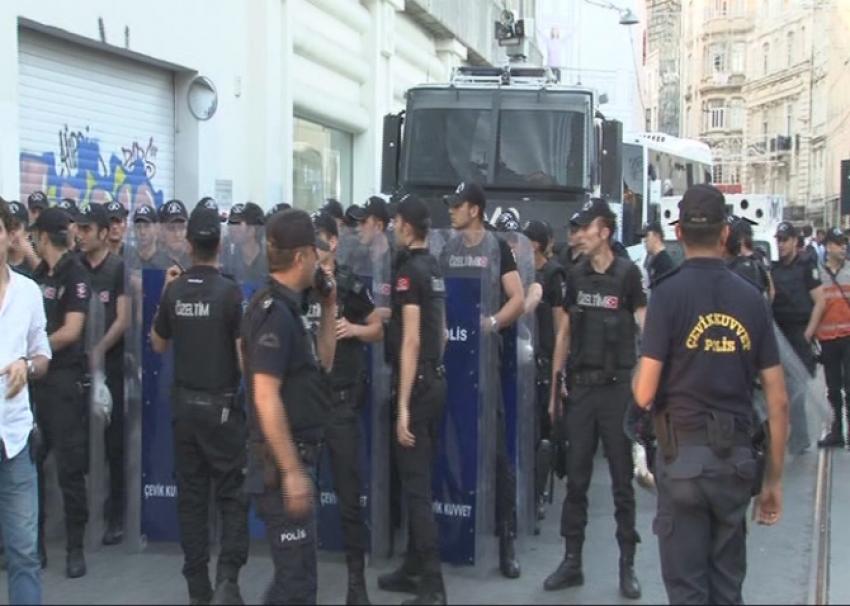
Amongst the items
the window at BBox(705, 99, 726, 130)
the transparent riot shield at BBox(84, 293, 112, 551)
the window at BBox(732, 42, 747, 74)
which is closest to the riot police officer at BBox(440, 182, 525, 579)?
the transparent riot shield at BBox(84, 293, 112, 551)

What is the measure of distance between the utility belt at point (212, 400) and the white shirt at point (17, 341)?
2.42 feet

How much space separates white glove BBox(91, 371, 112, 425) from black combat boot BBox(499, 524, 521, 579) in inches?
93.7

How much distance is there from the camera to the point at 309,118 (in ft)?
58.4

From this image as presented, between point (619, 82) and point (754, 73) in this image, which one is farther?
point (754, 73)

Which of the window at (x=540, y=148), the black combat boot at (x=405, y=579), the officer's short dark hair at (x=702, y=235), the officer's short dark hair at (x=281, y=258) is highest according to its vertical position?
the window at (x=540, y=148)

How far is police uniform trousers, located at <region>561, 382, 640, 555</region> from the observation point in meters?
5.94

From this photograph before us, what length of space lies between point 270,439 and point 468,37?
2364cm

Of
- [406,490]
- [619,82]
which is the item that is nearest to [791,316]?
[406,490]

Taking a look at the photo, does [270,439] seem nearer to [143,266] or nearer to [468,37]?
[143,266]

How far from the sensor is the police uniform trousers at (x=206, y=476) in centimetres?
539

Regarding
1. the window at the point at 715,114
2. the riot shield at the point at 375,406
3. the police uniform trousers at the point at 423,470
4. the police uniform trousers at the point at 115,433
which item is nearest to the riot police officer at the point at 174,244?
the police uniform trousers at the point at 115,433

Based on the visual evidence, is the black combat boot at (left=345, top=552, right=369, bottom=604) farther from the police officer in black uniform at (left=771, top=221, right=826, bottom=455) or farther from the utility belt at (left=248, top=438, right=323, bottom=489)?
the police officer in black uniform at (left=771, top=221, right=826, bottom=455)

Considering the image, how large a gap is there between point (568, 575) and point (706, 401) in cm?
214

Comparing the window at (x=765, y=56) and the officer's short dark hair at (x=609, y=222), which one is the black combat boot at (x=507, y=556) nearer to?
the officer's short dark hair at (x=609, y=222)
